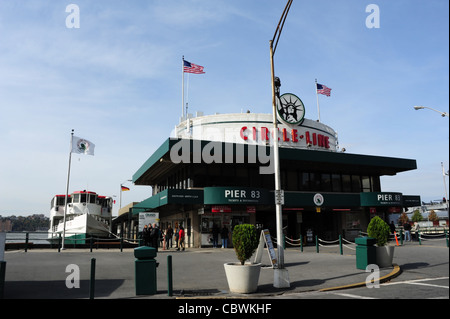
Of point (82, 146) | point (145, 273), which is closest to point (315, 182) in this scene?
point (82, 146)

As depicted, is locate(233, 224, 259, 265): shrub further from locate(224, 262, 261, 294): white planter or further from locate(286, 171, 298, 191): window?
locate(286, 171, 298, 191): window

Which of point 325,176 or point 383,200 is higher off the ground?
point 325,176

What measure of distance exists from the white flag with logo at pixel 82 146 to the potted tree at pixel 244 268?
73.4 feet

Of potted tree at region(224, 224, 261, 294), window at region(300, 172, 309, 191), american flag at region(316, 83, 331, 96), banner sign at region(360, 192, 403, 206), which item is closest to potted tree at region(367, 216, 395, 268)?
potted tree at region(224, 224, 261, 294)

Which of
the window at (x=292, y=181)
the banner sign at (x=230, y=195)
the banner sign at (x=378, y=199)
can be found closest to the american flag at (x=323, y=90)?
the window at (x=292, y=181)

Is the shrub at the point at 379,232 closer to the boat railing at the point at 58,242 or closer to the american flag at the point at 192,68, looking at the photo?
the boat railing at the point at 58,242

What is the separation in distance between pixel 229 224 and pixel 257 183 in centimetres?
408

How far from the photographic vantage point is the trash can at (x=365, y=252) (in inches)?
558

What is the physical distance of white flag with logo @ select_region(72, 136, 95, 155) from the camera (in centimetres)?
2956

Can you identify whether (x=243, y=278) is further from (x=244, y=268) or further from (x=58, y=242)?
(x=58, y=242)

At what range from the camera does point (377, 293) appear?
9.76 m

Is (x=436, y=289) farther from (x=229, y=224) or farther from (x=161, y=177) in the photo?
(x=161, y=177)

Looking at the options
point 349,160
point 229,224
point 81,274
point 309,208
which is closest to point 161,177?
point 229,224

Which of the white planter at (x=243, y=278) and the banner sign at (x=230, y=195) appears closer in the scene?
the white planter at (x=243, y=278)
